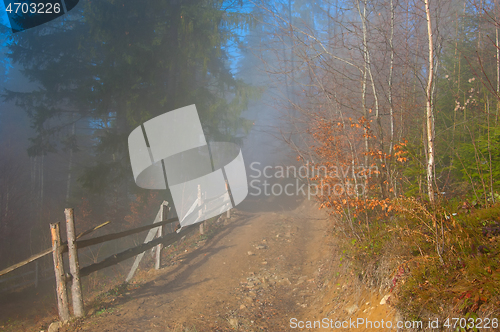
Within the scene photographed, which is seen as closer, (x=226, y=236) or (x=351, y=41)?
(x=351, y=41)

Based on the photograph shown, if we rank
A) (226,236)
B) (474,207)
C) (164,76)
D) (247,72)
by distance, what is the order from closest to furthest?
(474,207)
(226,236)
(164,76)
(247,72)

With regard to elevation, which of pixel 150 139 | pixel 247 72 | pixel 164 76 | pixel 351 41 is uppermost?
pixel 247 72

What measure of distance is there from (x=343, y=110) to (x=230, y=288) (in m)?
5.04

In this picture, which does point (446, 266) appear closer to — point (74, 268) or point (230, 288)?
point (230, 288)

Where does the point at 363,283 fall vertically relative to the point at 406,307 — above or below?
below

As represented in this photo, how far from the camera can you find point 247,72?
106ft

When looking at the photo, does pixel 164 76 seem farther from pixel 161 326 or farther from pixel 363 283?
pixel 363 283

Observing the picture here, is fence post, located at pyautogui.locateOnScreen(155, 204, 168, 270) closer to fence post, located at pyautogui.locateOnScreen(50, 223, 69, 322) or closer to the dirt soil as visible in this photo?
the dirt soil

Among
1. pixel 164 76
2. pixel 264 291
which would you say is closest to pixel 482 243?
pixel 264 291

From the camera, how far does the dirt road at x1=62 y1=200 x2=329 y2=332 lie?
15.1 ft

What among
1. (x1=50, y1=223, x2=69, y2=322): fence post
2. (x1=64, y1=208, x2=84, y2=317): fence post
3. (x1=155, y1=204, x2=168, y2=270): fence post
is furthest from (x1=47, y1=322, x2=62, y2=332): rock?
(x1=155, y1=204, x2=168, y2=270): fence post

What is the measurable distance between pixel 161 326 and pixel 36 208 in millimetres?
17257

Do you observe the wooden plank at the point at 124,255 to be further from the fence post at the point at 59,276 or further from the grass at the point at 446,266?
the grass at the point at 446,266

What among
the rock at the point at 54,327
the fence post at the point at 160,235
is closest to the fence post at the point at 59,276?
the rock at the point at 54,327
